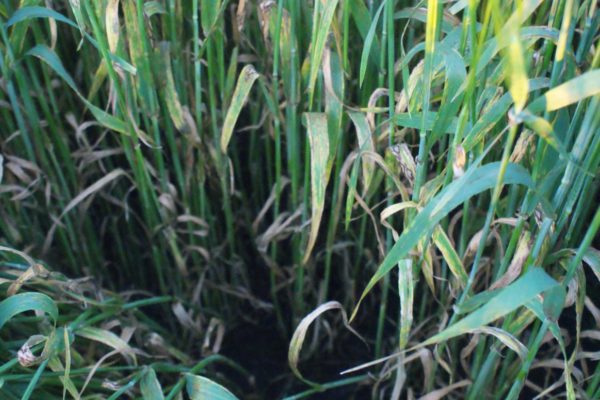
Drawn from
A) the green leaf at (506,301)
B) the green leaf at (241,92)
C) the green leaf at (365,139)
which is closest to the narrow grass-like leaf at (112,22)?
the green leaf at (241,92)

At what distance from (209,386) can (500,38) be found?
1.69ft

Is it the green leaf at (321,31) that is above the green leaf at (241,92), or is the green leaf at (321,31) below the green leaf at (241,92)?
above

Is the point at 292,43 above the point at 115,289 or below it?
above

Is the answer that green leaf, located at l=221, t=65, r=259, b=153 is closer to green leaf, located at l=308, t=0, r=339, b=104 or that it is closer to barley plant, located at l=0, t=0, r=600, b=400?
barley plant, located at l=0, t=0, r=600, b=400

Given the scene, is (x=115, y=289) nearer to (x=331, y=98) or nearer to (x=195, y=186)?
(x=195, y=186)

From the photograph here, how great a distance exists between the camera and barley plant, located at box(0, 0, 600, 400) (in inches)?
25.5

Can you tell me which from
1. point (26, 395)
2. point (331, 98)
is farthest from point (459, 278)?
point (26, 395)

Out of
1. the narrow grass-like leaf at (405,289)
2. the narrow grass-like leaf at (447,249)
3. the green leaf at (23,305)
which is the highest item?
the narrow grass-like leaf at (447,249)

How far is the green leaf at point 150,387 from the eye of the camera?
801 millimetres

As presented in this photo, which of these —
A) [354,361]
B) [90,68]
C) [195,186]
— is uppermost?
[90,68]

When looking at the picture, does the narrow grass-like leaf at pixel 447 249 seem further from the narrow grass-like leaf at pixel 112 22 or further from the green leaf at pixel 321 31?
the narrow grass-like leaf at pixel 112 22

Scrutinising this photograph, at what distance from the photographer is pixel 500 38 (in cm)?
48

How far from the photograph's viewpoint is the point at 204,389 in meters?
0.81

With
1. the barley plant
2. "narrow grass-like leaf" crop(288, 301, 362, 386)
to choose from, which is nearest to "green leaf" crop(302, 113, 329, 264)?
the barley plant
